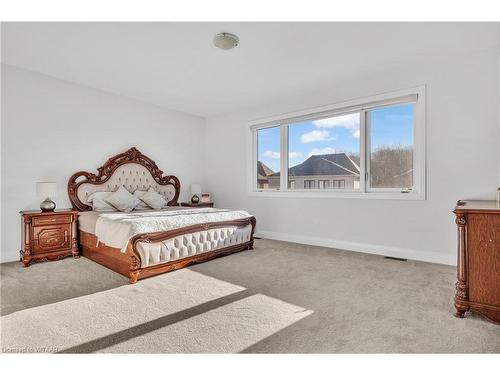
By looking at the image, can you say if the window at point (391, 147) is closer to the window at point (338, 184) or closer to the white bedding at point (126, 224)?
the window at point (338, 184)

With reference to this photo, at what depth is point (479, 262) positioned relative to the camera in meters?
2.07

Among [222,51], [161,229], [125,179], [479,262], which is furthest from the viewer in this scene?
[125,179]

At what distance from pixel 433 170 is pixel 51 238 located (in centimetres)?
501

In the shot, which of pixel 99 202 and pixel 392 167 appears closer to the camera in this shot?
pixel 392 167

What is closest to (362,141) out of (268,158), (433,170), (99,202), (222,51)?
(433,170)

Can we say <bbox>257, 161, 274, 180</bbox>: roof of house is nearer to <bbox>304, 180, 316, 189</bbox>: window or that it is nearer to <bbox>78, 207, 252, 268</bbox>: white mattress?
<bbox>304, 180, 316, 189</bbox>: window

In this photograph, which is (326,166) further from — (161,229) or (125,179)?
(125,179)

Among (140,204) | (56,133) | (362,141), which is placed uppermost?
(56,133)

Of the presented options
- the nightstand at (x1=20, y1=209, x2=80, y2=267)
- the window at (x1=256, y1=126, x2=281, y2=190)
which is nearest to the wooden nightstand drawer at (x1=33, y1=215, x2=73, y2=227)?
the nightstand at (x1=20, y1=209, x2=80, y2=267)

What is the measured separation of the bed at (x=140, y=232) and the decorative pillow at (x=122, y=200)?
11.8 inches

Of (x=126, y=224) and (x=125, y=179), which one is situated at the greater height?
(x=125, y=179)

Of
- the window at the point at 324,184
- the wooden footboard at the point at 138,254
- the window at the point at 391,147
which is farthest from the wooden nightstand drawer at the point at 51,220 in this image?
the window at the point at 391,147
